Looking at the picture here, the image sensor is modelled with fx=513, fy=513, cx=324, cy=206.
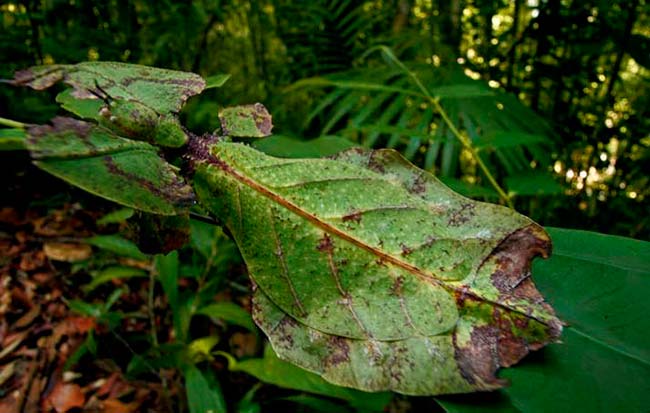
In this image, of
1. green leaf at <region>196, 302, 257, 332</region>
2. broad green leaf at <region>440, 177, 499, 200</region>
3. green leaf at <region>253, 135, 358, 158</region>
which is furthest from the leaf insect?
green leaf at <region>196, 302, 257, 332</region>

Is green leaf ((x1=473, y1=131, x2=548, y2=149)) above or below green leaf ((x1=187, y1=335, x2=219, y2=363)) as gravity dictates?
above

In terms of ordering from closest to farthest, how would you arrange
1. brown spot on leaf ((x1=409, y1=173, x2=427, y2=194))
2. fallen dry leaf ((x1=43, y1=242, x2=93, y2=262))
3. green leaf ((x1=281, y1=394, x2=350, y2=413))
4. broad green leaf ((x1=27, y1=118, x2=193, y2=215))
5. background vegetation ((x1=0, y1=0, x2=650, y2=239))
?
broad green leaf ((x1=27, y1=118, x2=193, y2=215)) < brown spot on leaf ((x1=409, y1=173, x2=427, y2=194)) < green leaf ((x1=281, y1=394, x2=350, y2=413)) < background vegetation ((x1=0, y1=0, x2=650, y2=239)) < fallen dry leaf ((x1=43, y1=242, x2=93, y2=262))

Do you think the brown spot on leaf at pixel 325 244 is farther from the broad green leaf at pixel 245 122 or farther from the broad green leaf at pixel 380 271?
the broad green leaf at pixel 245 122

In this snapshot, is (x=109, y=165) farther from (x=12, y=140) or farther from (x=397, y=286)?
(x=397, y=286)

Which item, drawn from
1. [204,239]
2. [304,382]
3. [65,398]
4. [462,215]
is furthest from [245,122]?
[65,398]

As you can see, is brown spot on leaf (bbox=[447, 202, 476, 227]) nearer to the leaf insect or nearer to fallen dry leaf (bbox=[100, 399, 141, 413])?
the leaf insect

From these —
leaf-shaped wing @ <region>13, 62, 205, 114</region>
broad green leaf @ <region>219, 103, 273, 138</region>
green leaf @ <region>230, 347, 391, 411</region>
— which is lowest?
green leaf @ <region>230, 347, 391, 411</region>

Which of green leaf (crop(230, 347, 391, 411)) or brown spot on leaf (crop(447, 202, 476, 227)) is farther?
green leaf (crop(230, 347, 391, 411))
